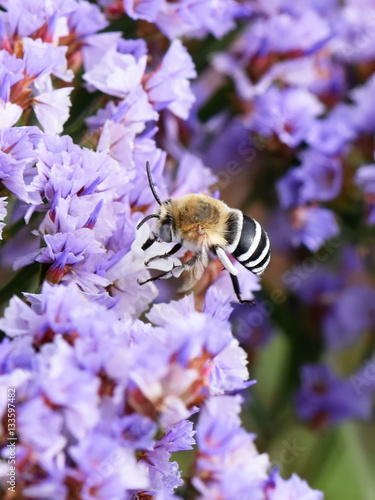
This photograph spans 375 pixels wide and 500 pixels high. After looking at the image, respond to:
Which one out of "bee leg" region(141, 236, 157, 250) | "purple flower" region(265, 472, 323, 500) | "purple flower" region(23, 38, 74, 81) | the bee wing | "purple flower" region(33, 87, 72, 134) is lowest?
"purple flower" region(265, 472, 323, 500)

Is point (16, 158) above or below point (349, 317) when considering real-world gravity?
above

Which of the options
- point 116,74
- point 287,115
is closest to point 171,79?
point 116,74

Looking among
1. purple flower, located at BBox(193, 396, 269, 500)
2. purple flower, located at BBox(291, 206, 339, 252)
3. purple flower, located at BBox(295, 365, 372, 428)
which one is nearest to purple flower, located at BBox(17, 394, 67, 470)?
purple flower, located at BBox(193, 396, 269, 500)

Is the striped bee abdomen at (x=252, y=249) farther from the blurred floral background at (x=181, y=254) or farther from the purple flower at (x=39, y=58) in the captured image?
the purple flower at (x=39, y=58)

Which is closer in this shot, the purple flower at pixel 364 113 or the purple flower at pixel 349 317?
the purple flower at pixel 364 113

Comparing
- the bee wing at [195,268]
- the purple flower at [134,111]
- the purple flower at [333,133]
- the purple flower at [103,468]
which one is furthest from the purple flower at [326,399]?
the purple flower at [103,468]

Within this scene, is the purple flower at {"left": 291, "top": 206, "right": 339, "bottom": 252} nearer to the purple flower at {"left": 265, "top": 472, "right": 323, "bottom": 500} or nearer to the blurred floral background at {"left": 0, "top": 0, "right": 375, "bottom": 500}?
the blurred floral background at {"left": 0, "top": 0, "right": 375, "bottom": 500}

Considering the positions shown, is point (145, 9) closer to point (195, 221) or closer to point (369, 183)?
point (195, 221)
